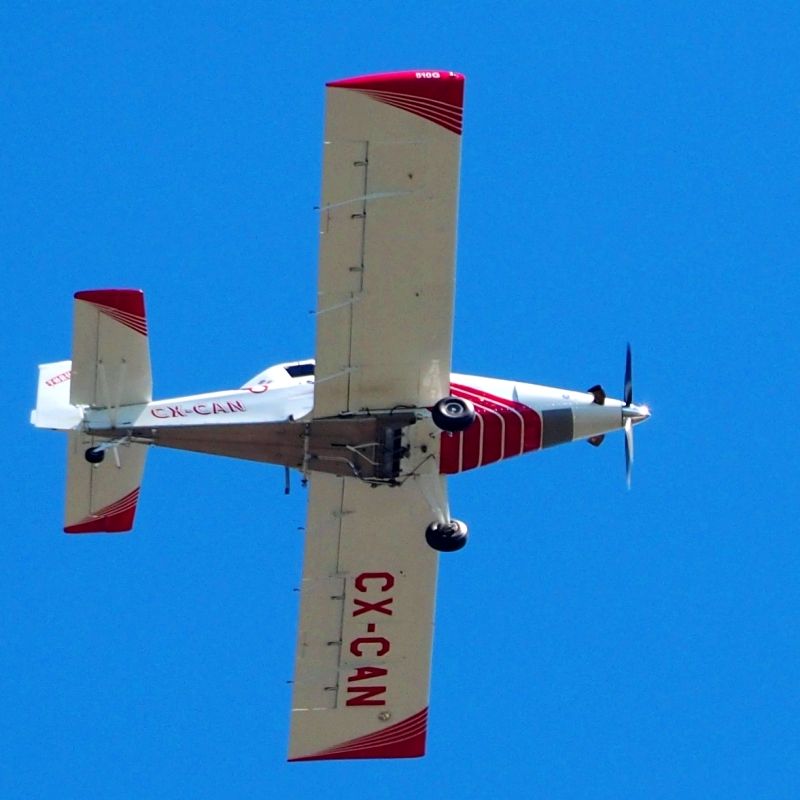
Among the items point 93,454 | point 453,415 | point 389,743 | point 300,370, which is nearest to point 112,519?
point 93,454

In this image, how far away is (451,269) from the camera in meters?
22.0

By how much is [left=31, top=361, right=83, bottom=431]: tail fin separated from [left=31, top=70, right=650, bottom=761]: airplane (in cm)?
3

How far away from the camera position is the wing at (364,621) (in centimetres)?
2428

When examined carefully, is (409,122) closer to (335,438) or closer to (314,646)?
(335,438)

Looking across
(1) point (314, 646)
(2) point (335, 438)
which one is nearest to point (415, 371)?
(2) point (335, 438)

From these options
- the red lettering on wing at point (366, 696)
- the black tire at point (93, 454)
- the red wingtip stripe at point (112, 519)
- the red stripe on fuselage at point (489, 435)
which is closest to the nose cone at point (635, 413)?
the red stripe on fuselage at point (489, 435)

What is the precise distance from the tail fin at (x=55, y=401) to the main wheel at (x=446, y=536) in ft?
15.4

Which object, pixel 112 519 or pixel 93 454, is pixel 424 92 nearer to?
pixel 93 454

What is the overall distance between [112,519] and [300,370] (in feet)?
10.8

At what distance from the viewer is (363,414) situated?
22922mm

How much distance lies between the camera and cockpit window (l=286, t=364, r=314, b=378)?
23339mm

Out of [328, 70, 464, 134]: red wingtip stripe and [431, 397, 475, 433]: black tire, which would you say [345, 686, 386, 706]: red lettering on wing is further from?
[328, 70, 464, 134]: red wingtip stripe

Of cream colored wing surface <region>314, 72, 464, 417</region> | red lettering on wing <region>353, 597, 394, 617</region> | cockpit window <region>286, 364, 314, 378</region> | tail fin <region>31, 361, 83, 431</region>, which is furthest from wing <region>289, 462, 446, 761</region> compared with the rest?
tail fin <region>31, 361, 83, 431</region>

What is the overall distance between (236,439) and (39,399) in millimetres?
2919
